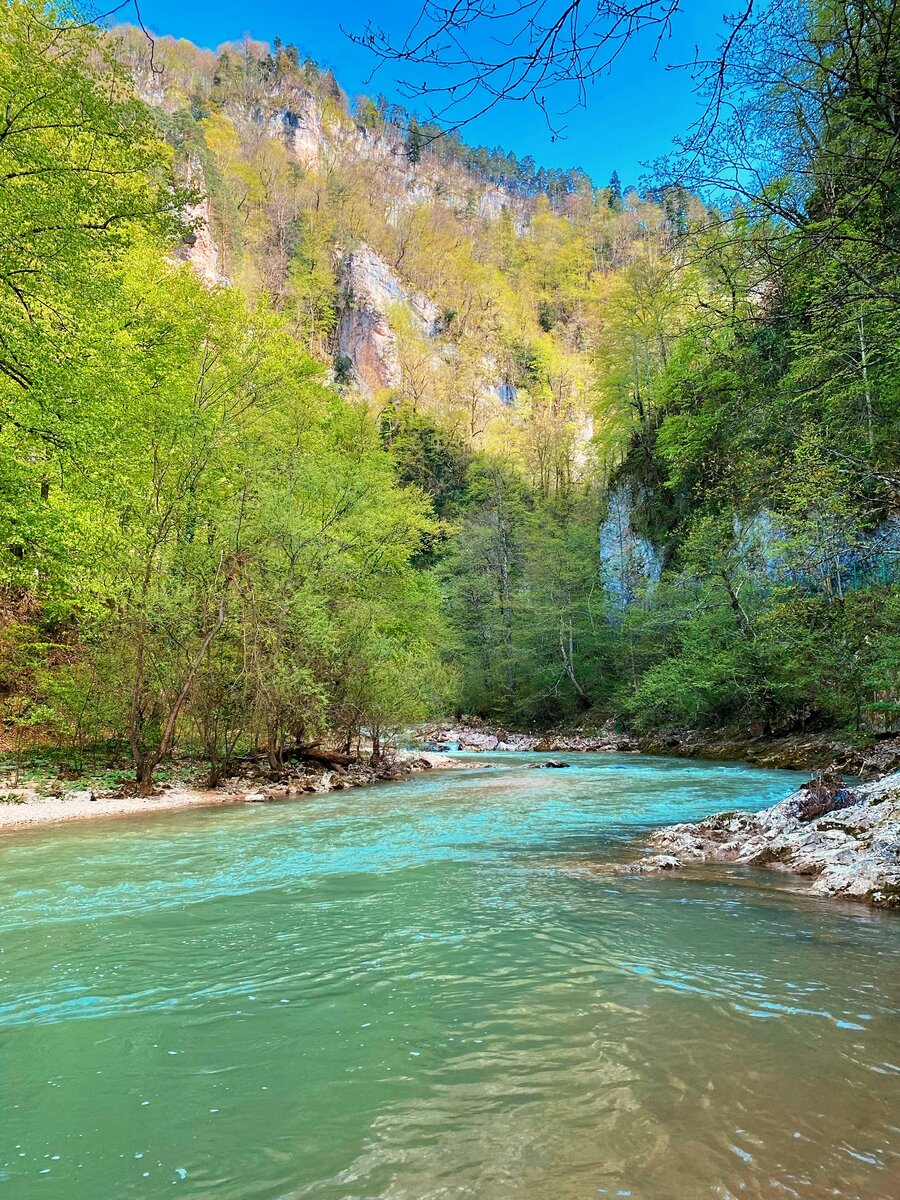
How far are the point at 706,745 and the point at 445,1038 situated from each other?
19.6m

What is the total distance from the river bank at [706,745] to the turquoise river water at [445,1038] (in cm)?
754

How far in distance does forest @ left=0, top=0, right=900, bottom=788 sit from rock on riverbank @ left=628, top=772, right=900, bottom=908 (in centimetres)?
262

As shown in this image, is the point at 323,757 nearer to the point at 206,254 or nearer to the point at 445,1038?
the point at 445,1038

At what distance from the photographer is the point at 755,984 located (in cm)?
357

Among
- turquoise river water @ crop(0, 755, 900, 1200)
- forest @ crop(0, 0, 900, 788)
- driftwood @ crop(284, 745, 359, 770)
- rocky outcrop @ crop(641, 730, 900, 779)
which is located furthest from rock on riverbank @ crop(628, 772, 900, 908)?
driftwood @ crop(284, 745, 359, 770)

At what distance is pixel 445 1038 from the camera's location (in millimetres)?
3064

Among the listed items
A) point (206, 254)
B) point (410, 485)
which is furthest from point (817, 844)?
point (206, 254)

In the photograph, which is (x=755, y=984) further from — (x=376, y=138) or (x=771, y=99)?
(x=376, y=138)

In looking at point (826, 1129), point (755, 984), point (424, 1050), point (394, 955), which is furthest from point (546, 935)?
point (826, 1129)

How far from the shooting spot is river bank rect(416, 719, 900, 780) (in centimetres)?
1216

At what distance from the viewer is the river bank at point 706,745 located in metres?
12.2

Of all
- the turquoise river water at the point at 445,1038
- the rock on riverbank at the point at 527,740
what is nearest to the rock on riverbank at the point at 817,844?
the turquoise river water at the point at 445,1038

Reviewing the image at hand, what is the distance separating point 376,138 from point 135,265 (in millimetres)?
98861

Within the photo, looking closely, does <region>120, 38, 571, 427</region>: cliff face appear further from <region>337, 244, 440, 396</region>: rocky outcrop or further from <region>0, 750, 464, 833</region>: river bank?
<region>0, 750, 464, 833</region>: river bank
